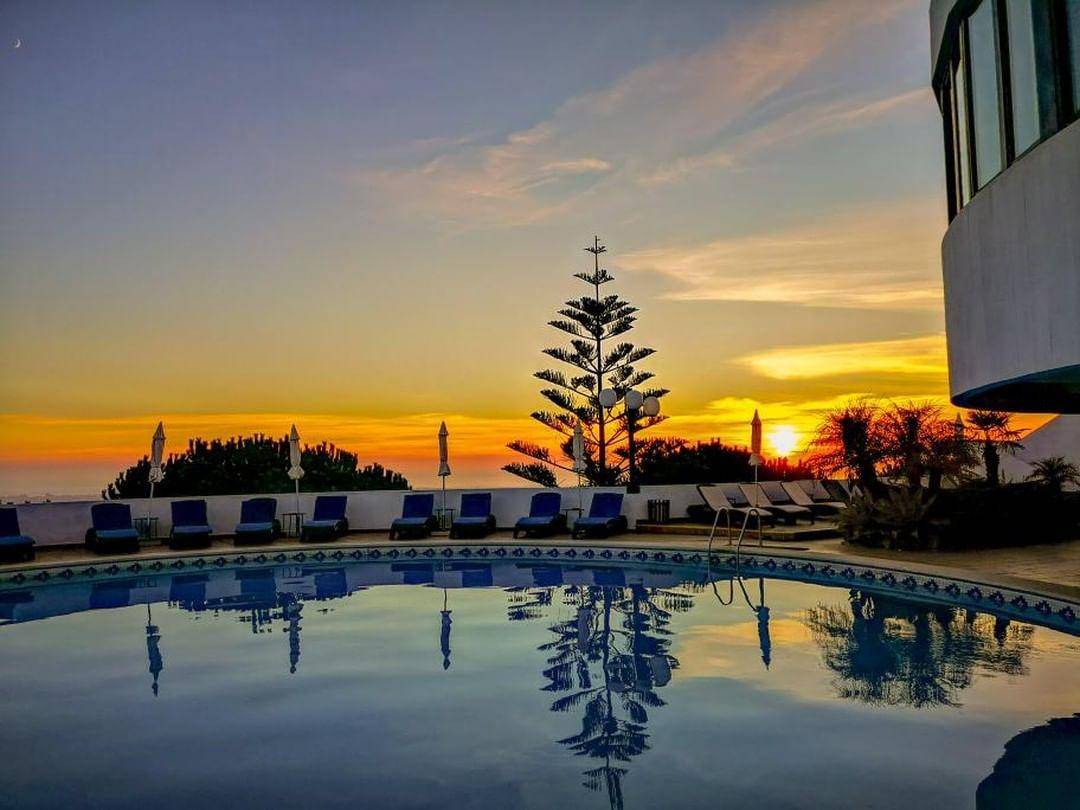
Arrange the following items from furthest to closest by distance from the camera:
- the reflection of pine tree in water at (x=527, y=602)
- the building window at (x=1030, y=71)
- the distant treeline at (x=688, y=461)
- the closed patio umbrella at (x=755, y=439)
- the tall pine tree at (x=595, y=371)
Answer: the distant treeline at (x=688, y=461), the tall pine tree at (x=595, y=371), the closed patio umbrella at (x=755, y=439), the reflection of pine tree in water at (x=527, y=602), the building window at (x=1030, y=71)

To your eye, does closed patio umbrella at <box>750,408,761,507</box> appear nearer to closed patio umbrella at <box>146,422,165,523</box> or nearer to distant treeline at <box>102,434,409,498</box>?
closed patio umbrella at <box>146,422,165,523</box>

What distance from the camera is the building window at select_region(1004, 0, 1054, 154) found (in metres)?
5.23

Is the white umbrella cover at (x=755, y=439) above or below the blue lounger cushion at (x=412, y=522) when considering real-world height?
above

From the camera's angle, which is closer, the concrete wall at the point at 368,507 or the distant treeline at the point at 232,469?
the concrete wall at the point at 368,507

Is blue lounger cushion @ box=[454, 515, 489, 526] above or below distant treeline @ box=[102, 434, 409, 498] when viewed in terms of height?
below

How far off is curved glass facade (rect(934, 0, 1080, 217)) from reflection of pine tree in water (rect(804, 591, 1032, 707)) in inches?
138

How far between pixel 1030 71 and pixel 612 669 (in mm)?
4853

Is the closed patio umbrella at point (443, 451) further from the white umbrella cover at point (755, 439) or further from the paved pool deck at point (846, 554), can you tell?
the white umbrella cover at point (755, 439)

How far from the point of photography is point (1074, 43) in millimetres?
5008

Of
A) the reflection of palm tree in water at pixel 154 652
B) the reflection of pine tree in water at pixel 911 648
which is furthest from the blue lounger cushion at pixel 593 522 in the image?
the reflection of palm tree in water at pixel 154 652

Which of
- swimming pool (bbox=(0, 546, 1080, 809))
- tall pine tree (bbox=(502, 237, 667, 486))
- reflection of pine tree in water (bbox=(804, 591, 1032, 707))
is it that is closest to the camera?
swimming pool (bbox=(0, 546, 1080, 809))

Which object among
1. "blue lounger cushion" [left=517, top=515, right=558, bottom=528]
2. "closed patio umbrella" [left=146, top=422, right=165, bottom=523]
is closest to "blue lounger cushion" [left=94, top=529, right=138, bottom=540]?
"closed patio umbrella" [left=146, top=422, right=165, bottom=523]

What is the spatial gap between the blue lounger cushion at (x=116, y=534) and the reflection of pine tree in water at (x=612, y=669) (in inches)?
264

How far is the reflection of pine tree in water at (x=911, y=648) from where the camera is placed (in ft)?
19.0
